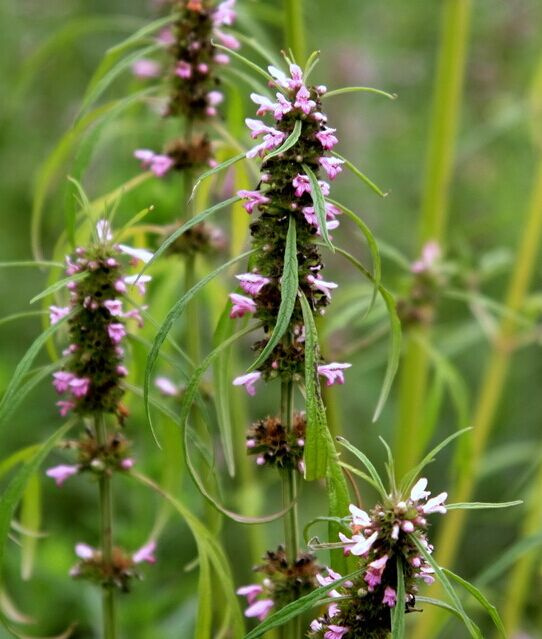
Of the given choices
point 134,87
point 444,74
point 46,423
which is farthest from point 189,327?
point 46,423

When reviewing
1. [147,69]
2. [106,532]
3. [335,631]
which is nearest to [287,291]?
[335,631]

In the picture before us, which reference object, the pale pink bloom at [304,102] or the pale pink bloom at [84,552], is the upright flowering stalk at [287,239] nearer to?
the pale pink bloom at [304,102]

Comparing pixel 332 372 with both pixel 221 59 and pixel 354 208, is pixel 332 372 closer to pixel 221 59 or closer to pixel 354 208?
pixel 221 59

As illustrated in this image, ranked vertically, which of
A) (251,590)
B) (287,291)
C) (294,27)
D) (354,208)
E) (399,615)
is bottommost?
(399,615)

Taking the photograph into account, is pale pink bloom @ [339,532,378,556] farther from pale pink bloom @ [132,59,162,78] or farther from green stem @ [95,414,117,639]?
pale pink bloom @ [132,59,162,78]

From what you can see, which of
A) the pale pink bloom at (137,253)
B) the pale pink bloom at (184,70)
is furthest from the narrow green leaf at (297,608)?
the pale pink bloom at (184,70)
